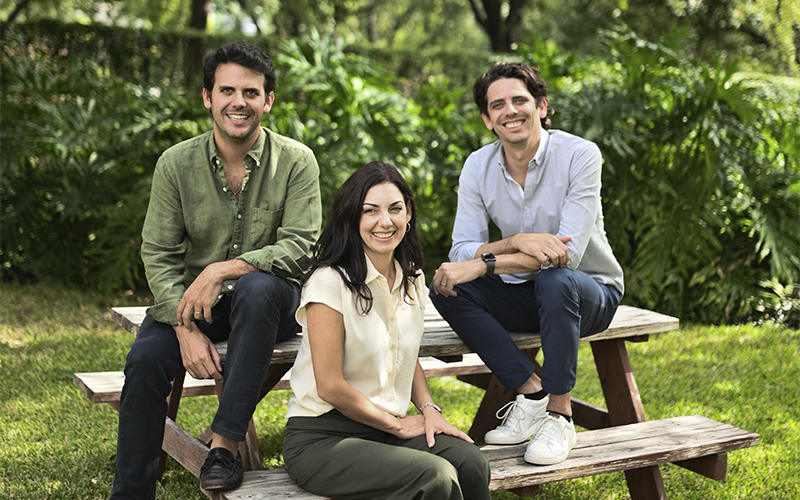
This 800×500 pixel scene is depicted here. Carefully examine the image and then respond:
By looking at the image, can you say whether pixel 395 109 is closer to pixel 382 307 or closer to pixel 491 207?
pixel 491 207

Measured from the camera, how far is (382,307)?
2.57 m

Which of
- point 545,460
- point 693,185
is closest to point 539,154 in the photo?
point 545,460

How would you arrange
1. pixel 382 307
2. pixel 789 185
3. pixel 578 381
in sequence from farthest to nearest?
pixel 789 185 → pixel 578 381 → pixel 382 307

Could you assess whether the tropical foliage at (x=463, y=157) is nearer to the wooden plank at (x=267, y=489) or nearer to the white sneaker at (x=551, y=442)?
the white sneaker at (x=551, y=442)

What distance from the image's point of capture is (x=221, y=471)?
93.6 inches

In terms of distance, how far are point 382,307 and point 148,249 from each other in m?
1.04

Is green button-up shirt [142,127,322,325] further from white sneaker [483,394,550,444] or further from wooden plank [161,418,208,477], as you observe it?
white sneaker [483,394,550,444]

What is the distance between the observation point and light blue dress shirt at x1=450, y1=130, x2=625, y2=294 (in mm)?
3209

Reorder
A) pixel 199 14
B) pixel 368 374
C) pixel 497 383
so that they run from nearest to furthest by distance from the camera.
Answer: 1. pixel 368 374
2. pixel 497 383
3. pixel 199 14

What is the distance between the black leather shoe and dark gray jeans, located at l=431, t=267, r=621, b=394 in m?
1.11

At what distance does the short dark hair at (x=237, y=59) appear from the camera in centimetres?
294

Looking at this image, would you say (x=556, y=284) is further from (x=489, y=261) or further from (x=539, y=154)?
(x=539, y=154)

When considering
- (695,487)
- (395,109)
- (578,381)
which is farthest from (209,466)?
(395,109)

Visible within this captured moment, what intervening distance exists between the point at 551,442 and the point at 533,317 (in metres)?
0.69
